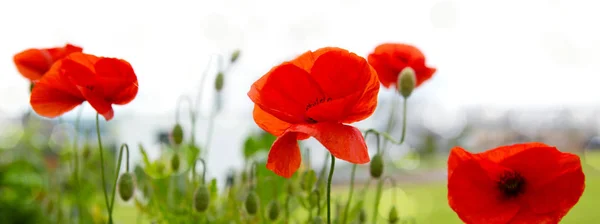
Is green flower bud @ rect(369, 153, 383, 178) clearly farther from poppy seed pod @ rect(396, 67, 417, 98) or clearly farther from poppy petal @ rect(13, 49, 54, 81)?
poppy petal @ rect(13, 49, 54, 81)

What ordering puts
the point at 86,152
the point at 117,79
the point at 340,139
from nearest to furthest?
the point at 340,139, the point at 117,79, the point at 86,152

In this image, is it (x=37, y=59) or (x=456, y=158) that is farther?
(x=37, y=59)

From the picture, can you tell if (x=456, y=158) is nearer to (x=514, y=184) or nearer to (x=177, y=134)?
(x=514, y=184)

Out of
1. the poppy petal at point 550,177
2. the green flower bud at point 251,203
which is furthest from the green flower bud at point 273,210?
the poppy petal at point 550,177

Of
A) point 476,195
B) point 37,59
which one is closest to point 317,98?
point 476,195

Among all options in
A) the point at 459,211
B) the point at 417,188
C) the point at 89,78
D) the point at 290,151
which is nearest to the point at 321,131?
the point at 290,151

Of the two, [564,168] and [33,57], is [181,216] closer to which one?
[33,57]

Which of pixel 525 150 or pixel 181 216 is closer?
pixel 525 150
